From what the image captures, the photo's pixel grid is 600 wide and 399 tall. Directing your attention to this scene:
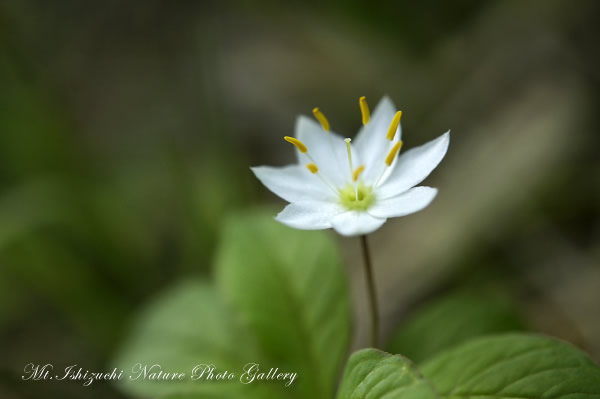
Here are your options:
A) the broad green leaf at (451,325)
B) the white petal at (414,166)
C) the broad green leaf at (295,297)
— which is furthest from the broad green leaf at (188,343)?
the white petal at (414,166)

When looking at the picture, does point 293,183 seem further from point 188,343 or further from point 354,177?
point 188,343

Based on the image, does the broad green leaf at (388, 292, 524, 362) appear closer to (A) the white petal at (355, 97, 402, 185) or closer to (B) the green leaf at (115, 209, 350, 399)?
(B) the green leaf at (115, 209, 350, 399)

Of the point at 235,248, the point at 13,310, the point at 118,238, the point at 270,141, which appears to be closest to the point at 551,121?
the point at 270,141

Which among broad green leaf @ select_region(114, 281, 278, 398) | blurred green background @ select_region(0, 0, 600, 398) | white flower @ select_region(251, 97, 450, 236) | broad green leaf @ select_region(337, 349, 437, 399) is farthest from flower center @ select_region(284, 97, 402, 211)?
blurred green background @ select_region(0, 0, 600, 398)

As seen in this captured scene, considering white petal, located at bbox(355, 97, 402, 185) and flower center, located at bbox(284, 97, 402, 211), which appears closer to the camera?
flower center, located at bbox(284, 97, 402, 211)

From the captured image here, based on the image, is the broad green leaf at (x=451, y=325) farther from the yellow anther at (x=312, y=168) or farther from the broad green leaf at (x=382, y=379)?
the yellow anther at (x=312, y=168)

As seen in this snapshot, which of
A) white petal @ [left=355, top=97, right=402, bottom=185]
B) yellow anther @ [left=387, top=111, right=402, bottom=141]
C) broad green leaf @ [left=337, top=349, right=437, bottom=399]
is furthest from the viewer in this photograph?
white petal @ [left=355, top=97, right=402, bottom=185]

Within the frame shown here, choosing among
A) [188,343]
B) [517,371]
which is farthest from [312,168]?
[188,343]
